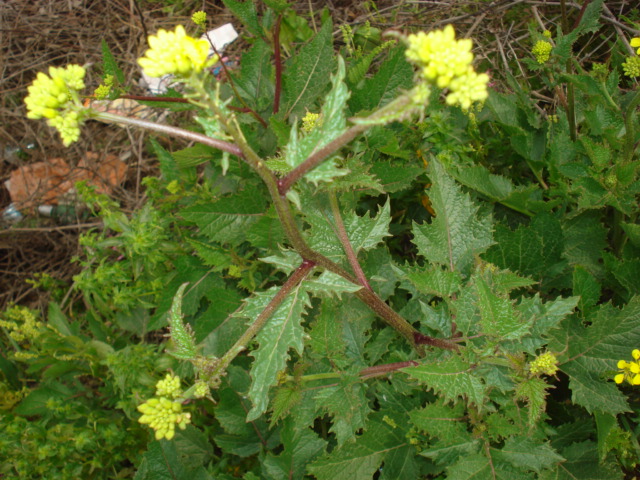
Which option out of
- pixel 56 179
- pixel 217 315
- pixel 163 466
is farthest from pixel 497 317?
pixel 56 179

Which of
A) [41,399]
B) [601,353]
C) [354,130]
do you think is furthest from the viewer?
[41,399]

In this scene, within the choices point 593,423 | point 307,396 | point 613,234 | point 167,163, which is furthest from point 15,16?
point 593,423

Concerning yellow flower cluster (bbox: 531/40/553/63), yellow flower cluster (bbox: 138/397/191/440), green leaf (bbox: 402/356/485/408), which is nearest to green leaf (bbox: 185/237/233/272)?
green leaf (bbox: 402/356/485/408)

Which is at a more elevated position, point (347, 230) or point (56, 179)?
point (56, 179)

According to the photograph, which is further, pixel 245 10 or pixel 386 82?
pixel 245 10

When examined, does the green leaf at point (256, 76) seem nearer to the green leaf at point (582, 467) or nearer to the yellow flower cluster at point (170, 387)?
the yellow flower cluster at point (170, 387)

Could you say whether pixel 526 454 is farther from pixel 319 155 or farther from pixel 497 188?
pixel 319 155

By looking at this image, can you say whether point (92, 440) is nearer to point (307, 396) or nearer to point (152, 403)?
point (307, 396)
